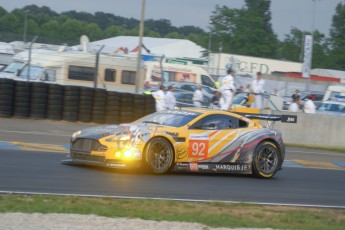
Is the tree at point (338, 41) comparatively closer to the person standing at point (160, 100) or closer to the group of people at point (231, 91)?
the group of people at point (231, 91)

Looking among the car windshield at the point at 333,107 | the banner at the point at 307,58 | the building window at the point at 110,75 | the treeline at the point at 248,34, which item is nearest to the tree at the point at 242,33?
the treeline at the point at 248,34

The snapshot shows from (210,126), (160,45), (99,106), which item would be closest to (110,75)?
(99,106)

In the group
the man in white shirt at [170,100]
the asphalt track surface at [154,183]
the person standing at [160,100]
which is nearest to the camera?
the asphalt track surface at [154,183]

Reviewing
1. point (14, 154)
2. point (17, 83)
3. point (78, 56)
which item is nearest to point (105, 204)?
point (14, 154)

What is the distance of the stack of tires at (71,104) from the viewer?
2188 cm

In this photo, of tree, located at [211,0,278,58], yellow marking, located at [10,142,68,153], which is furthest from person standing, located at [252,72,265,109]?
tree, located at [211,0,278,58]

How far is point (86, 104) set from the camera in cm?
2231

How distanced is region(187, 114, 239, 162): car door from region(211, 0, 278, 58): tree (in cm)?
6376

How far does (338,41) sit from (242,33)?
11.5 m

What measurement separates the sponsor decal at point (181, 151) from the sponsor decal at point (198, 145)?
0.10 m

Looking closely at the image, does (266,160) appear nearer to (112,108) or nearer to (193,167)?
(193,167)

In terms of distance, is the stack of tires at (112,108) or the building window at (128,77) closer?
the stack of tires at (112,108)

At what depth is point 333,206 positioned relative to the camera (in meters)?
11.4

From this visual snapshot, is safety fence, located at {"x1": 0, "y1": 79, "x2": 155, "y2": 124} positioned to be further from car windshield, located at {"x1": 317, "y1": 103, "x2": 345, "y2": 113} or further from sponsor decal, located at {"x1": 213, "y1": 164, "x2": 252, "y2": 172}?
car windshield, located at {"x1": 317, "y1": 103, "x2": 345, "y2": 113}
